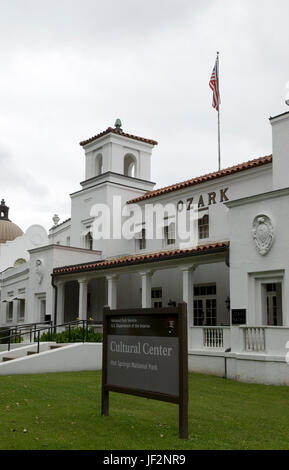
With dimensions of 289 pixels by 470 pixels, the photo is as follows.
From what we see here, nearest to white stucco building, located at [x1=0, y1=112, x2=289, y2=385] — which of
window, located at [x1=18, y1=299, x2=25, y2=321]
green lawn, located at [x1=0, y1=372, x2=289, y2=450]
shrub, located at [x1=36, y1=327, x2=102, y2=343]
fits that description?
window, located at [x1=18, y1=299, x2=25, y2=321]

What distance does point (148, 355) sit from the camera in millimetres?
8078

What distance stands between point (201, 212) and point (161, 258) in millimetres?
3980

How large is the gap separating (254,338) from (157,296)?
30.2 ft

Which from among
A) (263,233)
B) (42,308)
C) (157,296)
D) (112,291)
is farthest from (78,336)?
(263,233)

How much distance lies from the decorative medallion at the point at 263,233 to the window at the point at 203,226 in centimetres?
663

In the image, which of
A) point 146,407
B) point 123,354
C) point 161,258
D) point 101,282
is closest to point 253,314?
point 161,258

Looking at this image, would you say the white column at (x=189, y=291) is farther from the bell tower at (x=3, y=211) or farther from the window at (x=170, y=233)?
the bell tower at (x=3, y=211)

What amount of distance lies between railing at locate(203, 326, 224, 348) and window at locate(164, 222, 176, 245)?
7.19 meters

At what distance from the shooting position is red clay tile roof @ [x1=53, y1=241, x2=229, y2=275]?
17466mm

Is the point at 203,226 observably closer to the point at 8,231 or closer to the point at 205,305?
the point at 205,305

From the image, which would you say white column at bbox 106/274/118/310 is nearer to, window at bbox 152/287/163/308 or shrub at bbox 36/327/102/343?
shrub at bbox 36/327/102/343

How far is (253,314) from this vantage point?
15453 mm

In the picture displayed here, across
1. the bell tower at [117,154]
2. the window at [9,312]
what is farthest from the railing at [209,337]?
the window at [9,312]

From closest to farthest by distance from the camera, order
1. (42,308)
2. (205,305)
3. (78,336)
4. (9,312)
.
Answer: (78,336)
(205,305)
(42,308)
(9,312)
